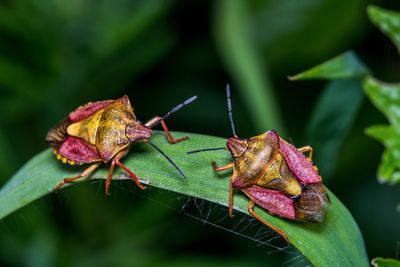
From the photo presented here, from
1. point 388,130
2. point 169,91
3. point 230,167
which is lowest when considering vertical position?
point 169,91

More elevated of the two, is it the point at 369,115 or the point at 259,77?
the point at 259,77

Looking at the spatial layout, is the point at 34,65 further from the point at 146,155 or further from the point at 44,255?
the point at 146,155

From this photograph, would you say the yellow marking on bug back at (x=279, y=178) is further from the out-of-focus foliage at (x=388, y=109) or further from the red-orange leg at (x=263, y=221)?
the out-of-focus foliage at (x=388, y=109)

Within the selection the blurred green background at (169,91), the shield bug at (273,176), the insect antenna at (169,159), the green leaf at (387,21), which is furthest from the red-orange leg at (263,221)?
the green leaf at (387,21)

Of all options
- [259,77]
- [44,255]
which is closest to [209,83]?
[259,77]

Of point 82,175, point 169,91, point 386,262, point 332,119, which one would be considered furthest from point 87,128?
point 169,91

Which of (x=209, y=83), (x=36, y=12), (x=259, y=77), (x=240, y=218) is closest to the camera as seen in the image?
(x=240, y=218)

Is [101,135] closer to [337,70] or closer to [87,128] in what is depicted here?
[87,128]

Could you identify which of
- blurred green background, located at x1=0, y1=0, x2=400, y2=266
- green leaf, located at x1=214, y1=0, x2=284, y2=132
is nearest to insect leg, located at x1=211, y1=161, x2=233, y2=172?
blurred green background, located at x1=0, y1=0, x2=400, y2=266
